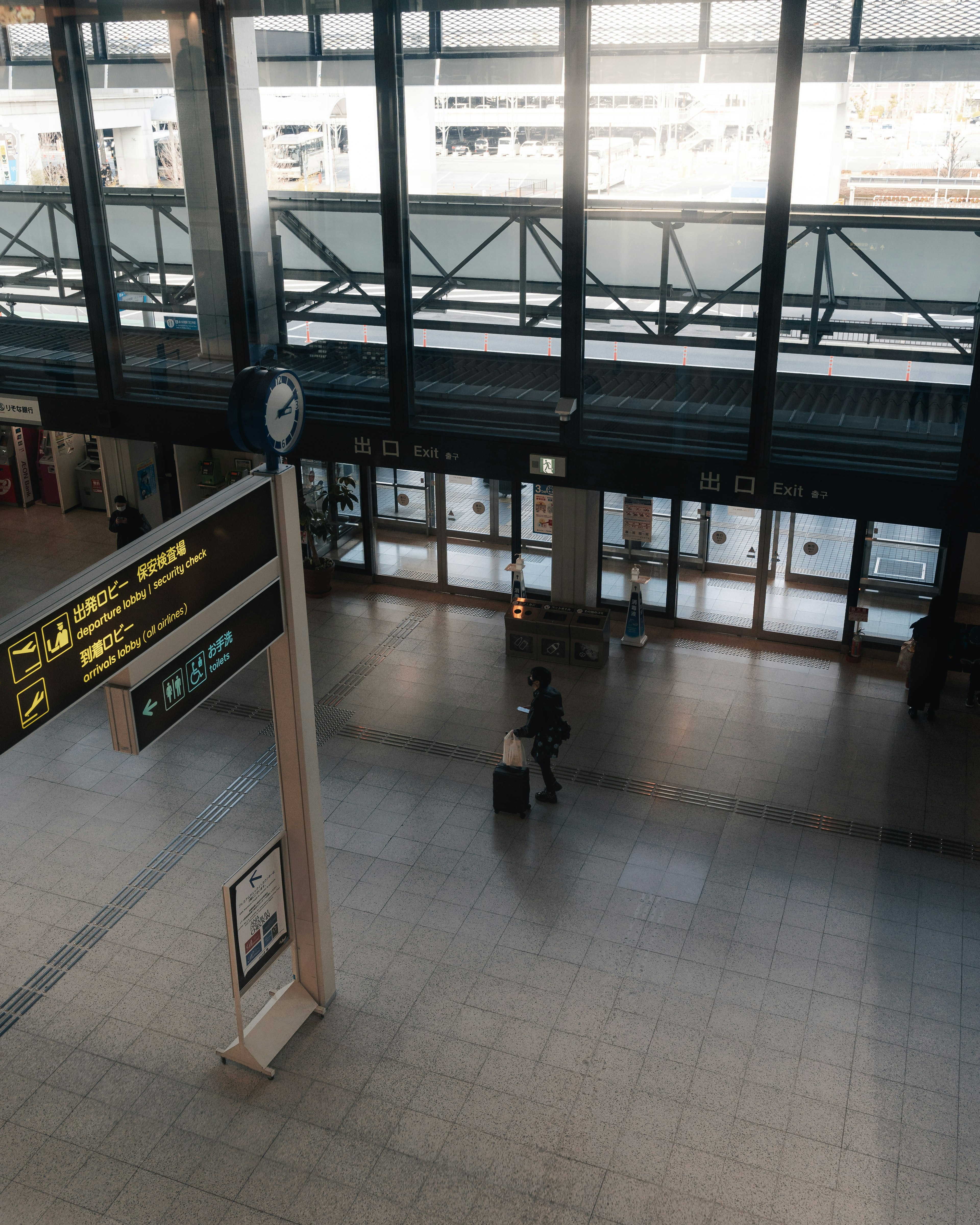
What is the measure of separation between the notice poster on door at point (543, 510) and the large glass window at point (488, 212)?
9.92 feet

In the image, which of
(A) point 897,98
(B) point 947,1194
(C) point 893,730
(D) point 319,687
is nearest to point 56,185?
(D) point 319,687

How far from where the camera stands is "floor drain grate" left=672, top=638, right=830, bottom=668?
40.5 feet

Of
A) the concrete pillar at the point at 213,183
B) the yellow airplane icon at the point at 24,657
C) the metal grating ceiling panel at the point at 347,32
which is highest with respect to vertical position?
the metal grating ceiling panel at the point at 347,32

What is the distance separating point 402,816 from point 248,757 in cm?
192

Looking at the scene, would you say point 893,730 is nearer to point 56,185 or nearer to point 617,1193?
point 617,1193

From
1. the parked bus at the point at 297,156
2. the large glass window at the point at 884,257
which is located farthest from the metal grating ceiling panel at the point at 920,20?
the parked bus at the point at 297,156

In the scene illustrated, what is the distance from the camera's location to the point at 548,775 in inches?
380

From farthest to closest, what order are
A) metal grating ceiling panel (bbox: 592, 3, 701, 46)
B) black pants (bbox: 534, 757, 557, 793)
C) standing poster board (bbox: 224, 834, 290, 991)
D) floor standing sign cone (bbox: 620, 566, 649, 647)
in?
floor standing sign cone (bbox: 620, 566, 649, 647), black pants (bbox: 534, 757, 557, 793), metal grating ceiling panel (bbox: 592, 3, 701, 46), standing poster board (bbox: 224, 834, 290, 991)

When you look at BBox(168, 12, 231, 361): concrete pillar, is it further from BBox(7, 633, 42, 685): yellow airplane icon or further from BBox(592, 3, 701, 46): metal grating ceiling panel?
BBox(7, 633, 42, 685): yellow airplane icon

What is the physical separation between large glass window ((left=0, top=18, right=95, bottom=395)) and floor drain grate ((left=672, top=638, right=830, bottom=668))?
25.0 ft

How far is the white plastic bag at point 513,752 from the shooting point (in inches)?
363

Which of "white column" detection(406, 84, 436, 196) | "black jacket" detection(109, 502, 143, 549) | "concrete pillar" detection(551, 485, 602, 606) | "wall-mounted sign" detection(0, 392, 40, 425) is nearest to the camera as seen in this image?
"white column" detection(406, 84, 436, 196)

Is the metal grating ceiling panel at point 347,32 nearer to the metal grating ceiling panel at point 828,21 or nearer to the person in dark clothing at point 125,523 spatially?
the metal grating ceiling panel at point 828,21

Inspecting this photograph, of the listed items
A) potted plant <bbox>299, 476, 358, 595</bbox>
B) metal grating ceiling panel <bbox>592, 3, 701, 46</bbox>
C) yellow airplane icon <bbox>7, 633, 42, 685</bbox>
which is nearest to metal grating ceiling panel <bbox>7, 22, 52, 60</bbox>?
potted plant <bbox>299, 476, 358, 595</bbox>
